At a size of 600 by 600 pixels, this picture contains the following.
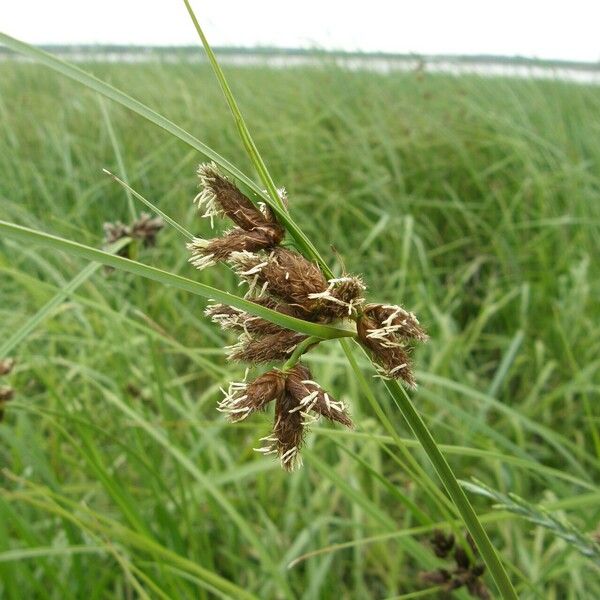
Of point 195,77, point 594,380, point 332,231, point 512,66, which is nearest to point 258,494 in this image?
point 594,380

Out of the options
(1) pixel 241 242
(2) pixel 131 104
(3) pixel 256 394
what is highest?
(2) pixel 131 104

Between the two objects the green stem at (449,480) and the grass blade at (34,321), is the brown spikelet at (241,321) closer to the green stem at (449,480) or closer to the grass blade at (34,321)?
the green stem at (449,480)

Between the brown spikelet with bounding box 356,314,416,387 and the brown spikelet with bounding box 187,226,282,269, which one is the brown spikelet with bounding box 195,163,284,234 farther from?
the brown spikelet with bounding box 356,314,416,387

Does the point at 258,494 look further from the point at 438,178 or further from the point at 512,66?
the point at 512,66

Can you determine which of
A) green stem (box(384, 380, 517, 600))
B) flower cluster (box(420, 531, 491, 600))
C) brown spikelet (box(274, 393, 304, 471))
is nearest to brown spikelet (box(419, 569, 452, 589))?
flower cluster (box(420, 531, 491, 600))

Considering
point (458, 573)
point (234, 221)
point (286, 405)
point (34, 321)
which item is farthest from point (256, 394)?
point (458, 573)

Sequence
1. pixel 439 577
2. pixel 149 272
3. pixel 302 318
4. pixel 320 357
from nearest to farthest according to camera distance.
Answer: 1. pixel 149 272
2. pixel 302 318
3. pixel 439 577
4. pixel 320 357

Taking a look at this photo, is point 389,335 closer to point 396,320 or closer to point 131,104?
point 396,320
